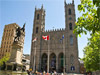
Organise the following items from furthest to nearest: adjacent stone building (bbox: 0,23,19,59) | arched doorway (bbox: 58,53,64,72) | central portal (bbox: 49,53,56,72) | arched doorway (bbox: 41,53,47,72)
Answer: adjacent stone building (bbox: 0,23,19,59), arched doorway (bbox: 41,53,47,72), central portal (bbox: 49,53,56,72), arched doorway (bbox: 58,53,64,72)

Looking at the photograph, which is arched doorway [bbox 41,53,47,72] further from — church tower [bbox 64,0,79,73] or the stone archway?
church tower [bbox 64,0,79,73]

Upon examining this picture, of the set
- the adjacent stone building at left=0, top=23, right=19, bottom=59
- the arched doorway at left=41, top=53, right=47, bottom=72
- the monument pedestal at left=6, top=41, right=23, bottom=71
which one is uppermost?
the adjacent stone building at left=0, top=23, right=19, bottom=59

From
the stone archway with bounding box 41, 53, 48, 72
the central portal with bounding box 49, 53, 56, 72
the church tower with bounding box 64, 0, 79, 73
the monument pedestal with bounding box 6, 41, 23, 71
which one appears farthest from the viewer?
the stone archway with bounding box 41, 53, 48, 72

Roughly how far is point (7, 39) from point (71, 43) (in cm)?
3484

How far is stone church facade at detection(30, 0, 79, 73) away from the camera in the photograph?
42500mm

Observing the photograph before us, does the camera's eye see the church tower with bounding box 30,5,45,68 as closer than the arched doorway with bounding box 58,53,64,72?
No

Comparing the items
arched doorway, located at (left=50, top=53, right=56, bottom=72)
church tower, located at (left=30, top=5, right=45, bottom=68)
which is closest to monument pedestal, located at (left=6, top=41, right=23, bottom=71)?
arched doorway, located at (left=50, top=53, right=56, bottom=72)

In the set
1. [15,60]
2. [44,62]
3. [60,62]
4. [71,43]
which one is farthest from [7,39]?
[15,60]

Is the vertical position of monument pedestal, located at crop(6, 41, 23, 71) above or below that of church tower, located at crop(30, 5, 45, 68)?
below

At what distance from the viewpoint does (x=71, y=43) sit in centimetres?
4450

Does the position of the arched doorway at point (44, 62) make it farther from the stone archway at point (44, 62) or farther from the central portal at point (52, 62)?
the central portal at point (52, 62)

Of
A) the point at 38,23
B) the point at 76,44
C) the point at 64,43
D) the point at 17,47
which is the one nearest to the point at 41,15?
the point at 38,23

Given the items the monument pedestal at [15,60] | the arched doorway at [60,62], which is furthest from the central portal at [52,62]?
the monument pedestal at [15,60]

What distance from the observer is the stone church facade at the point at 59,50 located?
139ft
